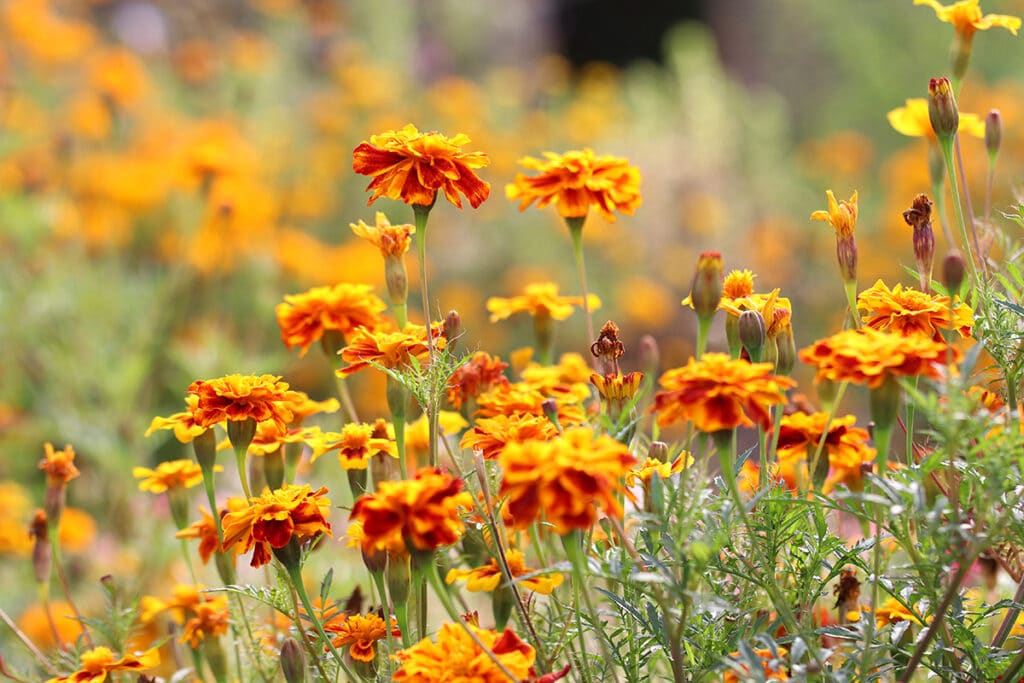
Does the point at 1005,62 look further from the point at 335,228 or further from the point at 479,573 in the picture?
the point at 479,573

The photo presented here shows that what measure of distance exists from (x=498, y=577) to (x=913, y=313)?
1.33ft

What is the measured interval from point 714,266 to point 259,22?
4.64 metres

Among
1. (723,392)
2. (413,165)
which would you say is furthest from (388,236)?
(723,392)

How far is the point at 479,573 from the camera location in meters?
0.94

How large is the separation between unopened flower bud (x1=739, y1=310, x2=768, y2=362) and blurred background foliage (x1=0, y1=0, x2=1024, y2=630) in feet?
1.36

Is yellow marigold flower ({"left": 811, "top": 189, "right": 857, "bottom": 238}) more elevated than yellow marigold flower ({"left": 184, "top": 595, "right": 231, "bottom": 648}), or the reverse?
yellow marigold flower ({"left": 811, "top": 189, "right": 857, "bottom": 238})

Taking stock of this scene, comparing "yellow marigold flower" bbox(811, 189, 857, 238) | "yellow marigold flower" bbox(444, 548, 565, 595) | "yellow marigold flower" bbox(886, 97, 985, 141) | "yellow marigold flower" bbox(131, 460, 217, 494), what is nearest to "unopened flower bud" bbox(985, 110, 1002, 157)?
"yellow marigold flower" bbox(886, 97, 985, 141)

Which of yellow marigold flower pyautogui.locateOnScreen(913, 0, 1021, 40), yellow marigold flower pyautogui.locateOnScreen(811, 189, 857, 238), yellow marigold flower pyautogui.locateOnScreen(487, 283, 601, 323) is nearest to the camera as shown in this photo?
yellow marigold flower pyautogui.locateOnScreen(811, 189, 857, 238)

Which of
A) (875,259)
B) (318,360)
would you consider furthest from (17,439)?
(875,259)

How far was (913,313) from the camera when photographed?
87cm

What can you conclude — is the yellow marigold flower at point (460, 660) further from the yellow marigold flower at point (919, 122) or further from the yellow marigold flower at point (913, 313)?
the yellow marigold flower at point (919, 122)

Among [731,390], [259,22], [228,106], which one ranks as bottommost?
[731,390]

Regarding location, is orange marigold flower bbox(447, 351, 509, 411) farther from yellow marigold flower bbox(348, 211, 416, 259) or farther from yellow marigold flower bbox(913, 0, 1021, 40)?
yellow marigold flower bbox(913, 0, 1021, 40)

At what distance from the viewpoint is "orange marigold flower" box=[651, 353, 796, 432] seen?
28.7 inches
